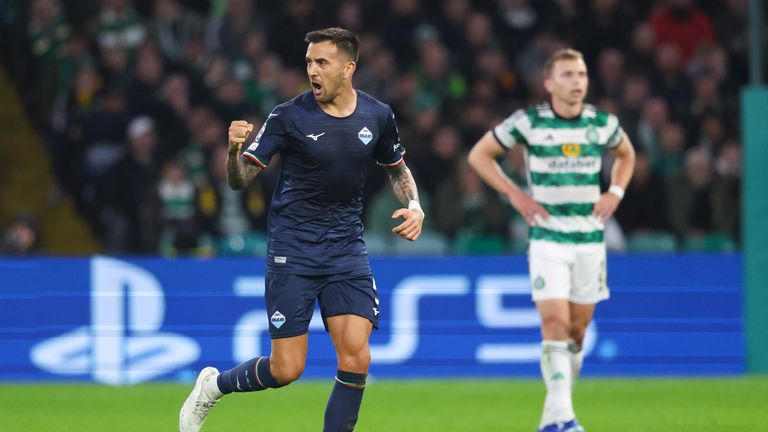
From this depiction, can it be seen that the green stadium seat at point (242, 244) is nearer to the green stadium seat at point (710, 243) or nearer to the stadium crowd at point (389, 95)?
the stadium crowd at point (389, 95)

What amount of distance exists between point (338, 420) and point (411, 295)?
193 inches

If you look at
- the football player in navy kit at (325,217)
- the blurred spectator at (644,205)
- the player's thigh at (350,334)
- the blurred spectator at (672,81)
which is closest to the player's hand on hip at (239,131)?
the football player in navy kit at (325,217)

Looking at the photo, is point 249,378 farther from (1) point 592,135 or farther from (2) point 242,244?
(2) point 242,244

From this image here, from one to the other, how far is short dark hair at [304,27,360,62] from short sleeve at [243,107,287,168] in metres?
0.42

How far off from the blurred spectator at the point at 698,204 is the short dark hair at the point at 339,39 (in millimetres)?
7176

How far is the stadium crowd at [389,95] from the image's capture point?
1362cm

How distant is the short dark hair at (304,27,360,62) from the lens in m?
7.09

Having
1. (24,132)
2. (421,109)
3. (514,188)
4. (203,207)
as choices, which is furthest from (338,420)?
(24,132)

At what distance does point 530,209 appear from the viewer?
8383 mm

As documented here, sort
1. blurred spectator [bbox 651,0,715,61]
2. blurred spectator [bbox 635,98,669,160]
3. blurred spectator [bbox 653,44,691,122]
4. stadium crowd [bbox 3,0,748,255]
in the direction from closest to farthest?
stadium crowd [bbox 3,0,748,255], blurred spectator [bbox 635,98,669,160], blurred spectator [bbox 653,44,691,122], blurred spectator [bbox 651,0,715,61]

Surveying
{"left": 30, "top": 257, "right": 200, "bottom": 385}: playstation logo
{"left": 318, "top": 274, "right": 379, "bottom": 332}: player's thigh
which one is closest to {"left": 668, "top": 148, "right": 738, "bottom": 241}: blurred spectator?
{"left": 30, "top": 257, "right": 200, "bottom": 385}: playstation logo

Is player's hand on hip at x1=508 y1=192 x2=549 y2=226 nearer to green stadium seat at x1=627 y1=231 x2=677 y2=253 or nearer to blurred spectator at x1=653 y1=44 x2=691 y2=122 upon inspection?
green stadium seat at x1=627 y1=231 x2=677 y2=253

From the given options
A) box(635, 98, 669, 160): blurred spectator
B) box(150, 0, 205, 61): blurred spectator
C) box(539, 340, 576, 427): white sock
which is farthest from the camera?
box(150, 0, 205, 61): blurred spectator

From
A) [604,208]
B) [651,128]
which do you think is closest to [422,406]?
[604,208]
